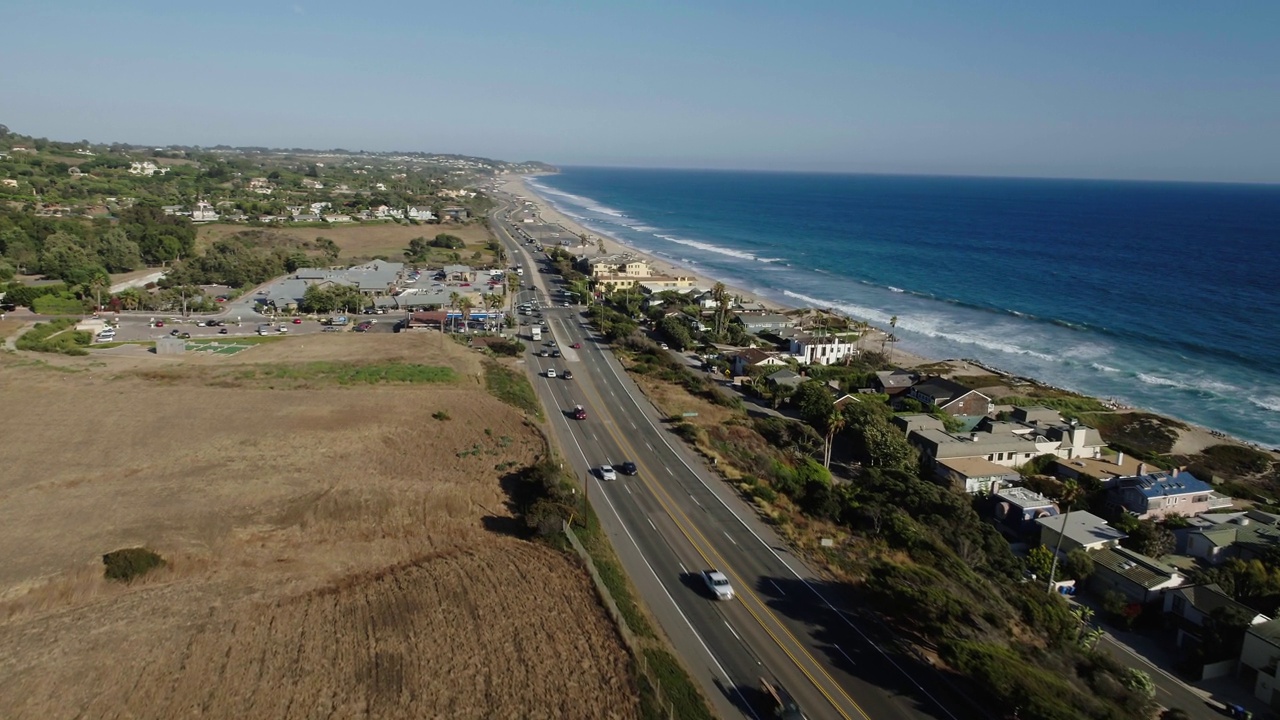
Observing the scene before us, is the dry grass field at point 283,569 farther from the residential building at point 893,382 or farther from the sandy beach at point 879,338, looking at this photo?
the sandy beach at point 879,338

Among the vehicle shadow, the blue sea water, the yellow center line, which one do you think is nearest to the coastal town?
the vehicle shadow

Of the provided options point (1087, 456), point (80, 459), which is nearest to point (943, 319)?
point (1087, 456)

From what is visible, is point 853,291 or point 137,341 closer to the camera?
point 137,341

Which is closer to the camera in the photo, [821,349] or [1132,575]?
[1132,575]

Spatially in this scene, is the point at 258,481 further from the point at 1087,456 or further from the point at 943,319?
the point at 943,319

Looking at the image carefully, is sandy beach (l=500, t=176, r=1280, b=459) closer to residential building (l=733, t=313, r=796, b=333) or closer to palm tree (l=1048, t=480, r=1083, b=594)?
residential building (l=733, t=313, r=796, b=333)

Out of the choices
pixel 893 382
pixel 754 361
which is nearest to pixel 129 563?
pixel 754 361

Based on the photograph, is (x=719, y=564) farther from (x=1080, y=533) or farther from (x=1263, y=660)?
(x=1263, y=660)
